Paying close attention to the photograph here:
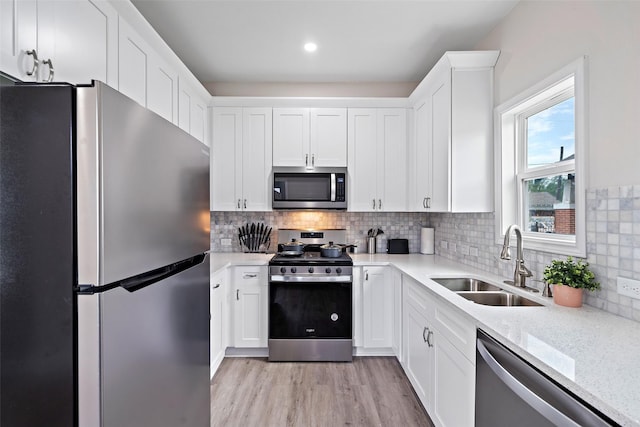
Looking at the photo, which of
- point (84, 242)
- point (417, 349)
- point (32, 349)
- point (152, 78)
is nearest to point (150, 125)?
point (84, 242)

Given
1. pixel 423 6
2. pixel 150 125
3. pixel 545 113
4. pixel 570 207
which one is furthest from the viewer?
pixel 423 6

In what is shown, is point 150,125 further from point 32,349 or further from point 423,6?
point 423,6

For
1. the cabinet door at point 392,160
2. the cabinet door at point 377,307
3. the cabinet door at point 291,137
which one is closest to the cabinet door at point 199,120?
the cabinet door at point 291,137

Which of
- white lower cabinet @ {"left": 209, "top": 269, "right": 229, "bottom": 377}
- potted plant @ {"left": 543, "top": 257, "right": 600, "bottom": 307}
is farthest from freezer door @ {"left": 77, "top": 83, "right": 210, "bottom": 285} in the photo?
potted plant @ {"left": 543, "top": 257, "right": 600, "bottom": 307}

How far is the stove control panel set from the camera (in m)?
2.74

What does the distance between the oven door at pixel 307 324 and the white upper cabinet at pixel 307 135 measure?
1.19 m

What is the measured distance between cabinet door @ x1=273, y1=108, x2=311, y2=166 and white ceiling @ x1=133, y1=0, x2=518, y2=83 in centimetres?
39

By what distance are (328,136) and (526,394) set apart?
101 inches

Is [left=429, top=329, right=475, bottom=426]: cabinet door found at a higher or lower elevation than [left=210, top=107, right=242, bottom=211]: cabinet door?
lower

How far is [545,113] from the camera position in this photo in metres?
1.91

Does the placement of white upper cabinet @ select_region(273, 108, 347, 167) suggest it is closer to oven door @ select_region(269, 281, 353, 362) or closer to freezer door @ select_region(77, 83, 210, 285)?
oven door @ select_region(269, 281, 353, 362)

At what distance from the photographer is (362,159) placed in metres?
3.12

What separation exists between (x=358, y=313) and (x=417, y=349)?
2.40 feet

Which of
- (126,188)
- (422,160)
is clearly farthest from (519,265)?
→ (126,188)
